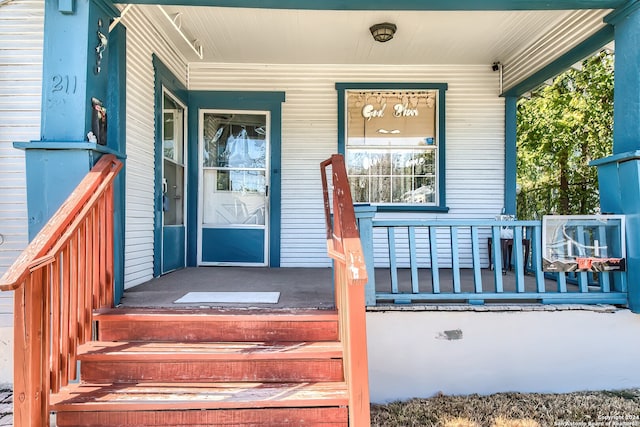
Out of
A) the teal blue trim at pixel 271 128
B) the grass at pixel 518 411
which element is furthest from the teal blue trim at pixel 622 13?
the teal blue trim at pixel 271 128

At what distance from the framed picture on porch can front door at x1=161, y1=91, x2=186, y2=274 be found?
354 cm

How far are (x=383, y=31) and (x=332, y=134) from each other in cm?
147

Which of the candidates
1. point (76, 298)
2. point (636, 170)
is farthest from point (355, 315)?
point (636, 170)

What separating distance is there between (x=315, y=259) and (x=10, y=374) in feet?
10.3

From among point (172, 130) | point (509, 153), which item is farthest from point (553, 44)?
point (172, 130)

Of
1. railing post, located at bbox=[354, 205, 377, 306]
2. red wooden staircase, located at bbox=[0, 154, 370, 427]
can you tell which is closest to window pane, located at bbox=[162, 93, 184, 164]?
red wooden staircase, located at bbox=[0, 154, 370, 427]

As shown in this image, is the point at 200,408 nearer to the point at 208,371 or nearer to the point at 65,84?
the point at 208,371

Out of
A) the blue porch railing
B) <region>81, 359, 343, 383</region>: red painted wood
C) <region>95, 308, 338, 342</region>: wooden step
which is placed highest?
the blue porch railing

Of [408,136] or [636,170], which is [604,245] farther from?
[408,136]

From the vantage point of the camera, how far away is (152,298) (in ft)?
9.86

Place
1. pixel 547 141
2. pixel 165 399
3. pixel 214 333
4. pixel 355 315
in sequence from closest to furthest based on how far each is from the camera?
1. pixel 355 315
2. pixel 165 399
3. pixel 214 333
4. pixel 547 141

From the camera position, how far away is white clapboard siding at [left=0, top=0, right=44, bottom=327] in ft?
10.0

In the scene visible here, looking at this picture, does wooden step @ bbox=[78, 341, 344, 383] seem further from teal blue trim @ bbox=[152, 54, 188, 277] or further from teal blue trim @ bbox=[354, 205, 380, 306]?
teal blue trim @ bbox=[152, 54, 188, 277]

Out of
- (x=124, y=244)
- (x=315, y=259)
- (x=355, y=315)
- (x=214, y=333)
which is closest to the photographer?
(x=355, y=315)
